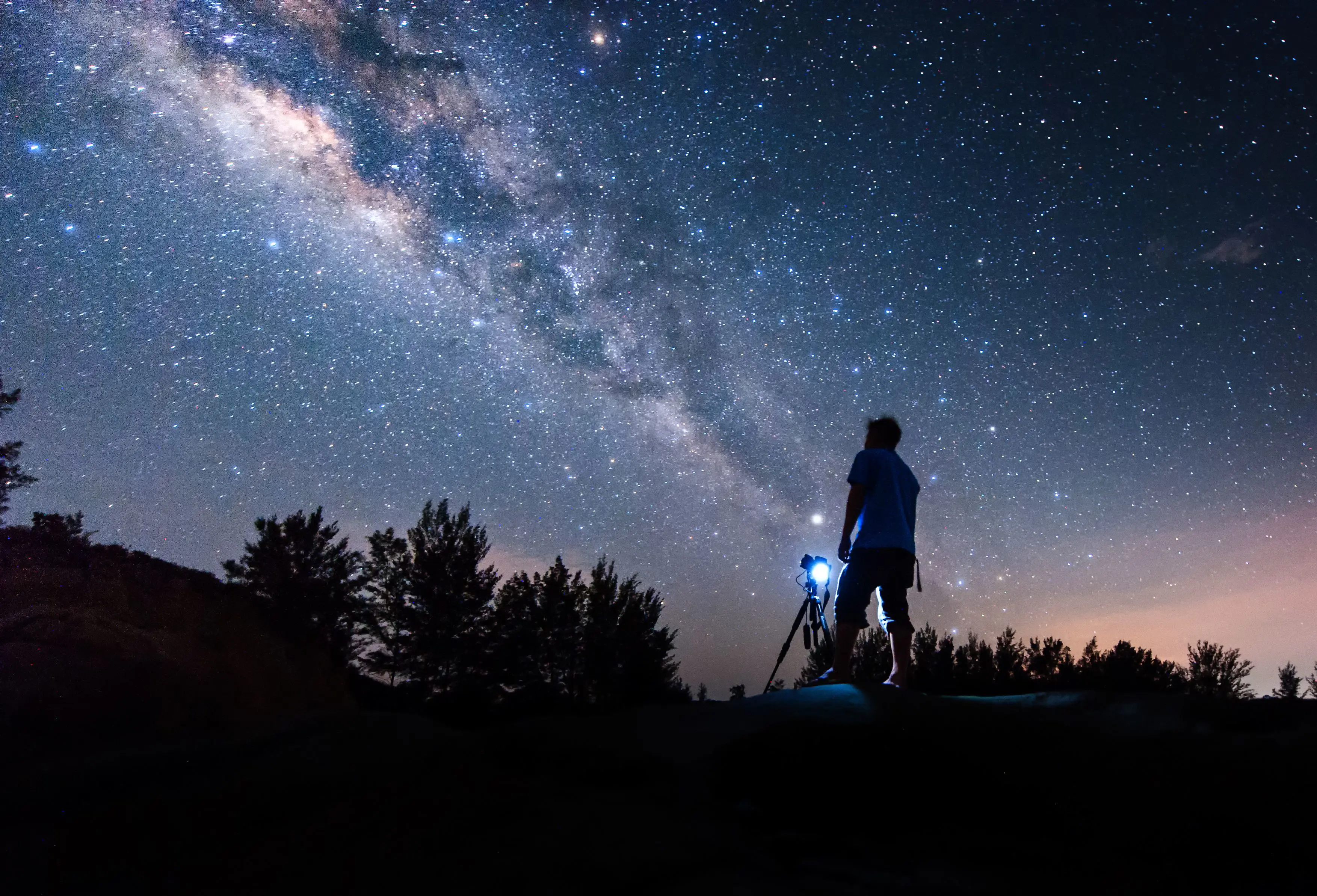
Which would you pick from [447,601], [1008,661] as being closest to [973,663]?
[1008,661]

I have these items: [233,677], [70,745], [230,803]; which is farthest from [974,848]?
[233,677]

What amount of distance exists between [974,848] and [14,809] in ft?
13.1

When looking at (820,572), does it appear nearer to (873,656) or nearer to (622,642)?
(873,656)

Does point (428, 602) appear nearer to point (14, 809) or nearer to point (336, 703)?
point (336, 703)

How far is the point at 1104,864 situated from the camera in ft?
5.90

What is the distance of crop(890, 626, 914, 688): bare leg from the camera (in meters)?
4.22

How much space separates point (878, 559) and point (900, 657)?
0.70 meters

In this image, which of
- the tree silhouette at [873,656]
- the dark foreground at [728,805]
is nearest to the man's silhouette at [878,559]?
the dark foreground at [728,805]

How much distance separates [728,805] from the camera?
8.20 feet

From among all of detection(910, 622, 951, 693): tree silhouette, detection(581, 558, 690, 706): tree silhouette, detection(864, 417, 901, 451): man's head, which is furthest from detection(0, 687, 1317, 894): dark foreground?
detection(581, 558, 690, 706): tree silhouette

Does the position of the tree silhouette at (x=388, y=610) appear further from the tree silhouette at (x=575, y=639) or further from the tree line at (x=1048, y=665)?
the tree line at (x=1048, y=665)

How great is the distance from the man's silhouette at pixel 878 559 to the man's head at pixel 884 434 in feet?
0.97

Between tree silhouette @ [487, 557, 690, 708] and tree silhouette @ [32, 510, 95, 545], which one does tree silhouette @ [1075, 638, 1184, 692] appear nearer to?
tree silhouette @ [487, 557, 690, 708]

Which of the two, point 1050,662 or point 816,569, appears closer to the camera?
point 816,569
